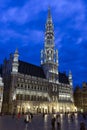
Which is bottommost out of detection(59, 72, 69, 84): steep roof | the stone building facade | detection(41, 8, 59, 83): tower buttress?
the stone building facade

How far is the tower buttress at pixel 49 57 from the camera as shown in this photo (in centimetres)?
10846

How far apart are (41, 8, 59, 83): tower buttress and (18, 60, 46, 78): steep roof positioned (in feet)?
12.4

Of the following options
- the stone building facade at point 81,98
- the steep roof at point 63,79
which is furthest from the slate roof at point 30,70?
the stone building facade at point 81,98

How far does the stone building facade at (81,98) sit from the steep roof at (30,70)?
40.4 meters

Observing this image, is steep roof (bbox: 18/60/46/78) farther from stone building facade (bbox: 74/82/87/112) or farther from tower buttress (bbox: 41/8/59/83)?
stone building facade (bbox: 74/82/87/112)

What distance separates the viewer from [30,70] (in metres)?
99.1

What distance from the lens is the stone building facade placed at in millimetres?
126512

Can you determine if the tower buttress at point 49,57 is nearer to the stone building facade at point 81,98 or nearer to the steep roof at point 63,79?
the steep roof at point 63,79

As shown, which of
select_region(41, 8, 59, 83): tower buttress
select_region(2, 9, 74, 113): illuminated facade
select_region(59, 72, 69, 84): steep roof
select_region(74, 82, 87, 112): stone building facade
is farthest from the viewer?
select_region(74, 82, 87, 112): stone building facade

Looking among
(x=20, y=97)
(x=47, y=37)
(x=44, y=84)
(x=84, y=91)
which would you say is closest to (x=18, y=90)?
(x=20, y=97)

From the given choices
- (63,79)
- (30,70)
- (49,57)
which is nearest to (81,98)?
(63,79)

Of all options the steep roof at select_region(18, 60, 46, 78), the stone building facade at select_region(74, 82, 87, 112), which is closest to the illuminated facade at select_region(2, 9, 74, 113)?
the steep roof at select_region(18, 60, 46, 78)

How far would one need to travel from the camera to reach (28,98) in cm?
9006

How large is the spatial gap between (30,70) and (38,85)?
30.8 feet
